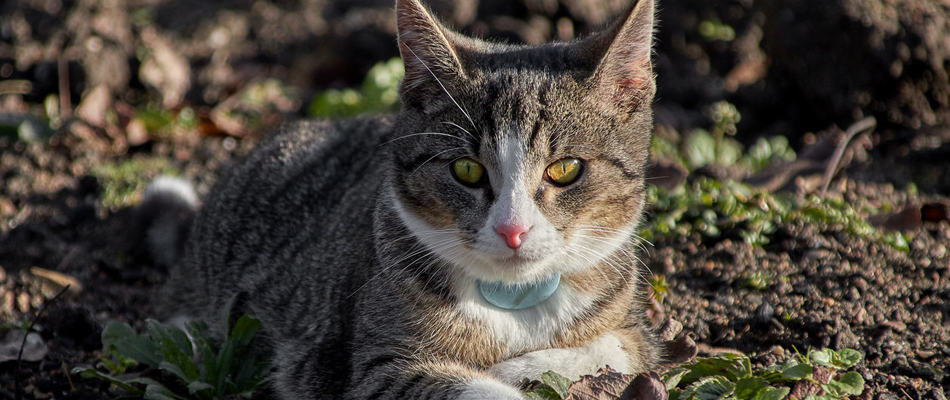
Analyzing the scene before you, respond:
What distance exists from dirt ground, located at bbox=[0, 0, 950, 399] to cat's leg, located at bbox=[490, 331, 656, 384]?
58 cm

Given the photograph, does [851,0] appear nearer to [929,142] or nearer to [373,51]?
[929,142]

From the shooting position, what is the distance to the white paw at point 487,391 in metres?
2.94

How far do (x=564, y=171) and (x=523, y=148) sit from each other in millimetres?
188

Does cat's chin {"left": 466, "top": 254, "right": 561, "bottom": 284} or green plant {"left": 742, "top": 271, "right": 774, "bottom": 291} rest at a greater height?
cat's chin {"left": 466, "top": 254, "right": 561, "bottom": 284}

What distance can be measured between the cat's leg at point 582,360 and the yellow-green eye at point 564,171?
2.19 ft

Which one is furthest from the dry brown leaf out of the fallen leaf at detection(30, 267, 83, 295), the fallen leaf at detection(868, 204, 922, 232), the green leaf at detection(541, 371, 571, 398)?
the fallen leaf at detection(30, 267, 83, 295)

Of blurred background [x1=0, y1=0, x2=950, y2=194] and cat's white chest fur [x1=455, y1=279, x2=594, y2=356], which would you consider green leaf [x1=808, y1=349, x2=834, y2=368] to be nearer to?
cat's white chest fur [x1=455, y1=279, x2=594, y2=356]

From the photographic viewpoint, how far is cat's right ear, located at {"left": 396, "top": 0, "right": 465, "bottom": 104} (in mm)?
3166

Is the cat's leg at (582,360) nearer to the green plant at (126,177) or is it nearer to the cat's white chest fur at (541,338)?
the cat's white chest fur at (541,338)

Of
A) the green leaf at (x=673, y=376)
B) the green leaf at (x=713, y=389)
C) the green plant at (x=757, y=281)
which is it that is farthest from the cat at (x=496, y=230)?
the green plant at (x=757, y=281)

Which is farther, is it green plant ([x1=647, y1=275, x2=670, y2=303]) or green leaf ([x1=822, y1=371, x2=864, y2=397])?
green plant ([x1=647, y1=275, x2=670, y2=303])

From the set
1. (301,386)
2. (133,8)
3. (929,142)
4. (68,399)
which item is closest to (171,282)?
(68,399)

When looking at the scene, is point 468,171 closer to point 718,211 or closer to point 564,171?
point 564,171

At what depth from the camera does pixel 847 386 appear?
9.91 feet
